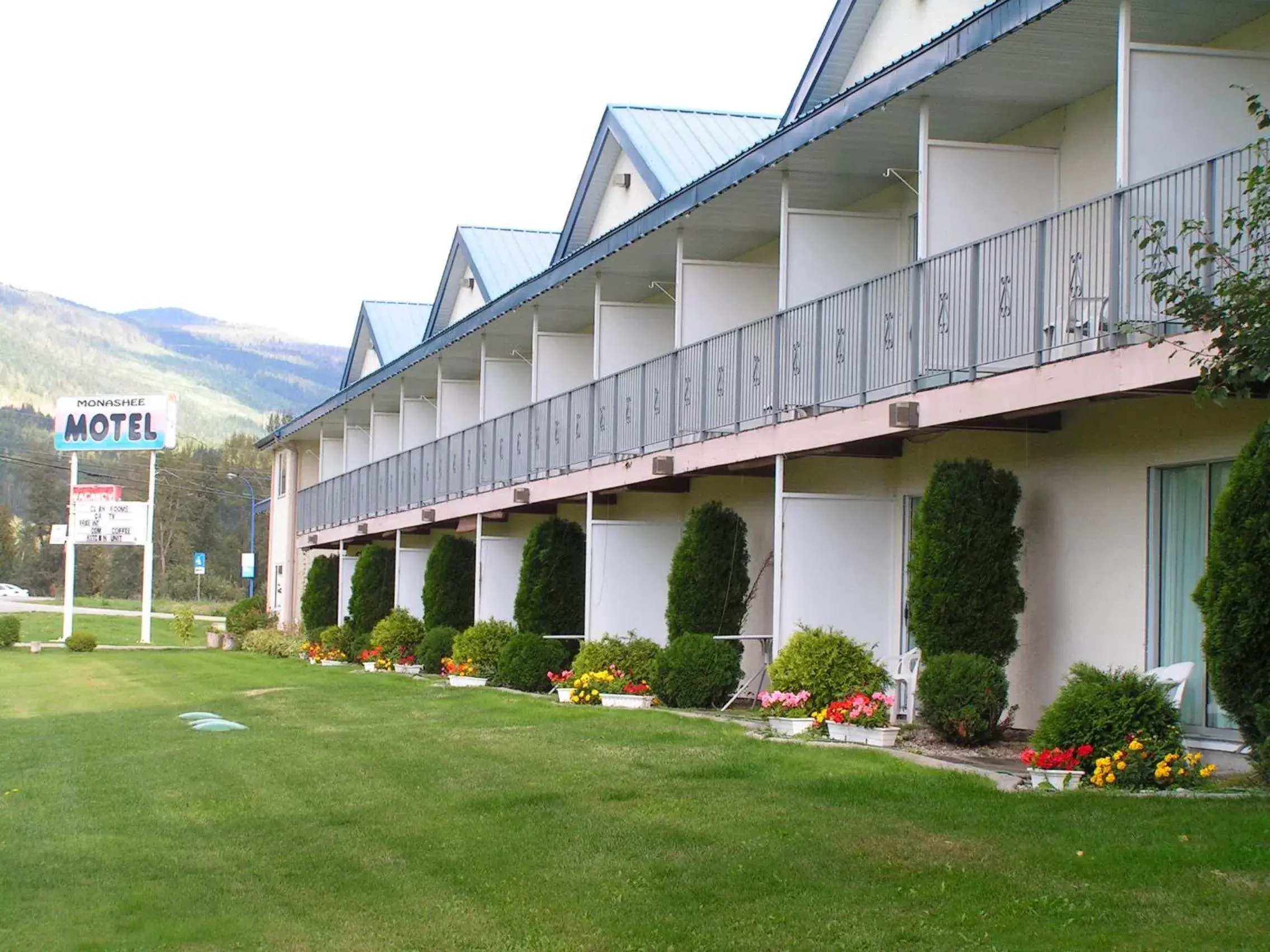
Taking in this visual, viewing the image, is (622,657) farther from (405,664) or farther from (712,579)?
(405,664)

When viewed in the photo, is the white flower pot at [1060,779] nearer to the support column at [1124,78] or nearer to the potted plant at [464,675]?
the support column at [1124,78]

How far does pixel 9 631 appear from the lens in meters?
49.6

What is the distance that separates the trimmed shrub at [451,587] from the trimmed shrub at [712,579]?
11.1m

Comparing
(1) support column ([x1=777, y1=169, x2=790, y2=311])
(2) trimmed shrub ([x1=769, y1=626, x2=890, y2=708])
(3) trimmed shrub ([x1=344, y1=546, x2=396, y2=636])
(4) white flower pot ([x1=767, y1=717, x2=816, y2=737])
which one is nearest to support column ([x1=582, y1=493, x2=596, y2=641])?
(1) support column ([x1=777, y1=169, x2=790, y2=311])

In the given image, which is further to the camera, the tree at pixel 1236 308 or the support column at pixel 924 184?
the support column at pixel 924 184

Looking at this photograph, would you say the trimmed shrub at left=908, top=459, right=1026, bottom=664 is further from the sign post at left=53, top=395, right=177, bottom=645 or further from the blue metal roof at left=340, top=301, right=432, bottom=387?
the sign post at left=53, top=395, right=177, bottom=645

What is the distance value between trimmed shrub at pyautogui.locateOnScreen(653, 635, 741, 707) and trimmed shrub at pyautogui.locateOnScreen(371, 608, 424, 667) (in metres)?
12.9

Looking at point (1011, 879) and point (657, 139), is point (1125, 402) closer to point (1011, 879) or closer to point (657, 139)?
point (1011, 879)

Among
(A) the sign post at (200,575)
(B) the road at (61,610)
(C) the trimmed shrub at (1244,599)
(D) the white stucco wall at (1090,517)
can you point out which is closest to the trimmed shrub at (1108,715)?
(C) the trimmed shrub at (1244,599)

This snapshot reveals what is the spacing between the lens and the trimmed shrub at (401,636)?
1262 inches

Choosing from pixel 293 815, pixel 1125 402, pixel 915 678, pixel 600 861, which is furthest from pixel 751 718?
pixel 600 861

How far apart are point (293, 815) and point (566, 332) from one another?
17282 millimetres

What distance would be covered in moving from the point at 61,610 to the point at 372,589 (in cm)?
5630

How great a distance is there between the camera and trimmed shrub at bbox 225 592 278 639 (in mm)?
52000
